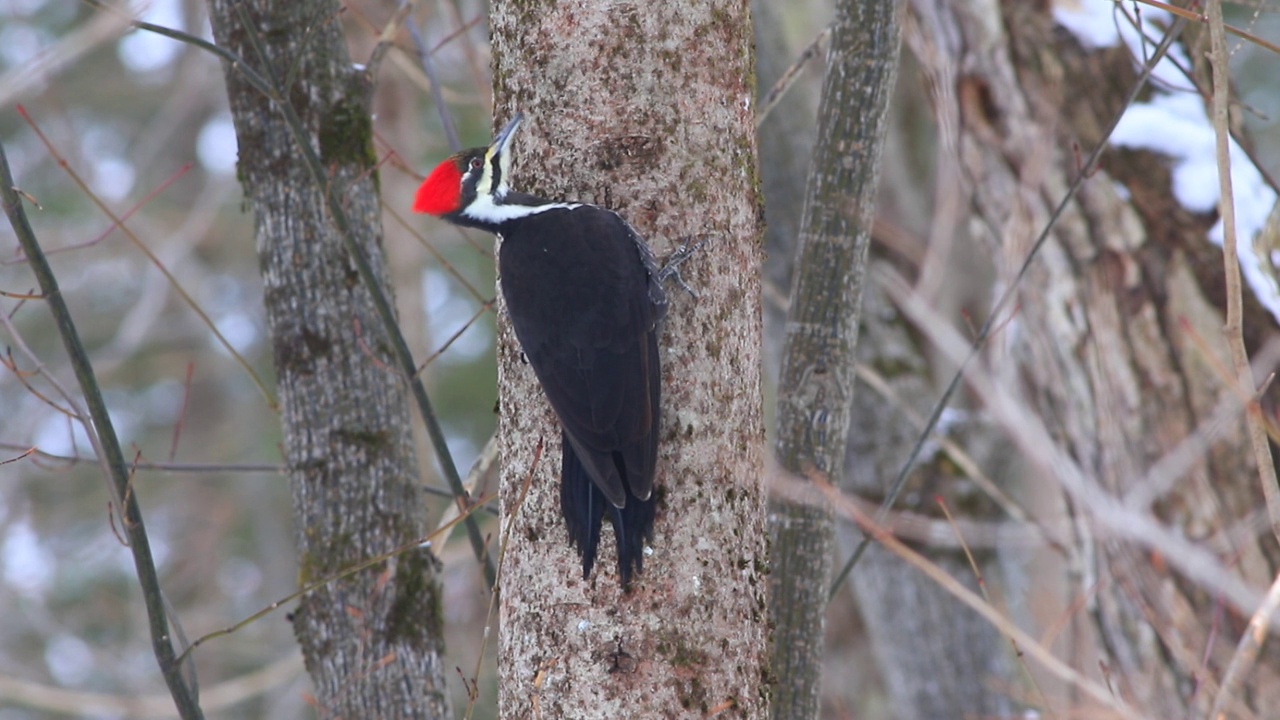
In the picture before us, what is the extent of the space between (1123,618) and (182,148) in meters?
10.5

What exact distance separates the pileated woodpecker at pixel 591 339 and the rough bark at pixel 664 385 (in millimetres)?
44

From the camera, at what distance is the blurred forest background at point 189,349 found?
8344mm

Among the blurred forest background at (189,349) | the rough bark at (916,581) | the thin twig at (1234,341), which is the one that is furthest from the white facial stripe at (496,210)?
the blurred forest background at (189,349)

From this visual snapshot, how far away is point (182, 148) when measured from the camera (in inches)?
471

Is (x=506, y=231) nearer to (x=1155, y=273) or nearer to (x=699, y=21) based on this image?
(x=699, y=21)

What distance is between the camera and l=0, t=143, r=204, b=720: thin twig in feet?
8.32

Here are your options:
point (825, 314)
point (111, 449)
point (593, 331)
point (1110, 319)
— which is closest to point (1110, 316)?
point (1110, 319)

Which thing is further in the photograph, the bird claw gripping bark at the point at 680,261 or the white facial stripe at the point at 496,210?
the white facial stripe at the point at 496,210

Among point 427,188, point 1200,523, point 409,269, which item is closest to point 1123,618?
point 1200,523

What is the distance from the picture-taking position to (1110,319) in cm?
413

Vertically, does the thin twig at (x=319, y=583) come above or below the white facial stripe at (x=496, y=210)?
below

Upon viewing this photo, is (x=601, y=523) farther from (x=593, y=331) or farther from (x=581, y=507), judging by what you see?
(x=593, y=331)

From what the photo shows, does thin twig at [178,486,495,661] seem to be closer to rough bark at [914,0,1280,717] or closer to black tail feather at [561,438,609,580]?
black tail feather at [561,438,609,580]

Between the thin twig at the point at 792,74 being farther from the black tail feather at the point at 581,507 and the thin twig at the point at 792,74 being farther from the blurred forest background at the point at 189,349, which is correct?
the blurred forest background at the point at 189,349
